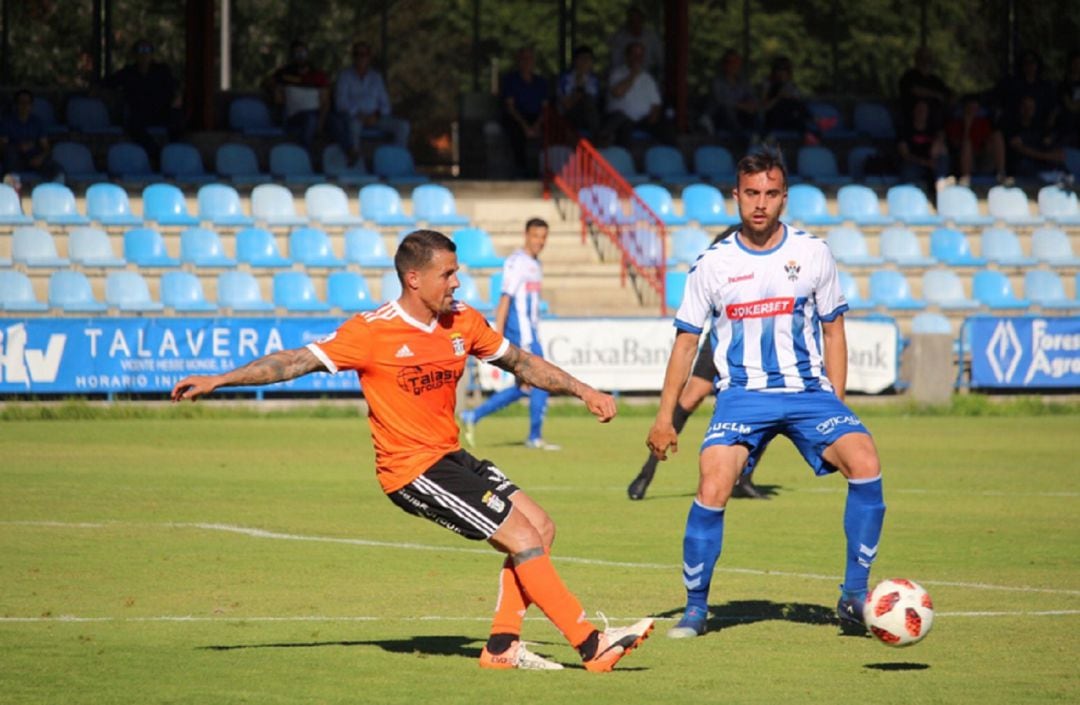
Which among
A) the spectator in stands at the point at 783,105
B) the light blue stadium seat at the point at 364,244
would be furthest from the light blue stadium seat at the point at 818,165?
the light blue stadium seat at the point at 364,244

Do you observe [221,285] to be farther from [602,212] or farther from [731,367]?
[731,367]

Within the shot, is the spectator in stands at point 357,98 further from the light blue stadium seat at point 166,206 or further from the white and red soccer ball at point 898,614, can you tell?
the white and red soccer ball at point 898,614

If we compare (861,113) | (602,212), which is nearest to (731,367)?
(602,212)

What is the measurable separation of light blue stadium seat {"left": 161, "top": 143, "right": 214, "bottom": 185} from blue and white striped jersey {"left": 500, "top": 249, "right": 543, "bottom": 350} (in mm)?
10824

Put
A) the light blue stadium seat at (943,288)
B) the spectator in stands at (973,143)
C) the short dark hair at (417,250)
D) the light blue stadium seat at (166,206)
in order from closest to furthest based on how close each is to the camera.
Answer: the short dark hair at (417,250)
the light blue stadium seat at (166,206)
the light blue stadium seat at (943,288)
the spectator in stands at (973,143)

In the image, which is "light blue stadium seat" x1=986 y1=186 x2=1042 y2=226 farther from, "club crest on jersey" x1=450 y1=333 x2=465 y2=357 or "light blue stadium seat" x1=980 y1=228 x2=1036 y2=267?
"club crest on jersey" x1=450 y1=333 x2=465 y2=357

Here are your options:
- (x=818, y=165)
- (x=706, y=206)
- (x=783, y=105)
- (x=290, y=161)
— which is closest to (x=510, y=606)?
(x=706, y=206)

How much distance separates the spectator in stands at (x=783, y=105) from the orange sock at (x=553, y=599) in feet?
74.6

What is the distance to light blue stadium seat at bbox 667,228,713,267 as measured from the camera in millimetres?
24984

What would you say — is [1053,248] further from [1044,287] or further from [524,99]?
[524,99]

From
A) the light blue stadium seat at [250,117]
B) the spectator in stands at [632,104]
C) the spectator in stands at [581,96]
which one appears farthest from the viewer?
the light blue stadium seat at [250,117]

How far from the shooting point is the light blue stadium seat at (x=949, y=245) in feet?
87.0

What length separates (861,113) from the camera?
3170cm

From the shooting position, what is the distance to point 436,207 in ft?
85.3
